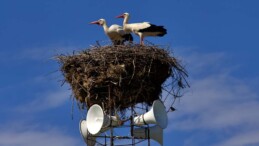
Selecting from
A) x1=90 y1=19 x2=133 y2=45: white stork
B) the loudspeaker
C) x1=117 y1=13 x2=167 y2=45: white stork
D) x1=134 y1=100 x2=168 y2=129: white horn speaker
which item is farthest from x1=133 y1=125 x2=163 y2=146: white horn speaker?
x1=90 y1=19 x2=133 y2=45: white stork

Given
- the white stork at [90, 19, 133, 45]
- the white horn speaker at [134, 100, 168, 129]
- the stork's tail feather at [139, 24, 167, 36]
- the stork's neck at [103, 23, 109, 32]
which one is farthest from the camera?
the stork's neck at [103, 23, 109, 32]

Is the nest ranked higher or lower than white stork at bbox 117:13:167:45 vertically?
lower

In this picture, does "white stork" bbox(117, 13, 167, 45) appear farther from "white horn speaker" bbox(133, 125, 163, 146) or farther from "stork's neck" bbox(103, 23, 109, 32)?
"white horn speaker" bbox(133, 125, 163, 146)

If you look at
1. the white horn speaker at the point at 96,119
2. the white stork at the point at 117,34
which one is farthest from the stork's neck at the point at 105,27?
the white horn speaker at the point at 96,119

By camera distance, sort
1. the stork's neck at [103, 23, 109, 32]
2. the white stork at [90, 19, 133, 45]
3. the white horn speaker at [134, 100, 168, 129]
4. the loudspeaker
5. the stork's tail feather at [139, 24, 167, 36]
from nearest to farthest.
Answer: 1. the white horn speaker at [134, 100, 168, 129]
2. the loudspeaker
3. the stork's tail feather at [139, 24, 167, 36]
4. the white stork at [90, 19, 133, 45]
5. the stork's neck at [103, 23, 109, 32]

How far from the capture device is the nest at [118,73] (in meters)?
11.2

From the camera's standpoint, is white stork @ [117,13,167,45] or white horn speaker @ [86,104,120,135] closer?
white horn speaker @ [86,104,120,135]

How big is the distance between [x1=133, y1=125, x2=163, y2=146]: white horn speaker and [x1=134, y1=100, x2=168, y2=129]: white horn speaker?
16 centimetres

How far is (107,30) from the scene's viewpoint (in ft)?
44.4

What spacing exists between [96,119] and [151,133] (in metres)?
1.01

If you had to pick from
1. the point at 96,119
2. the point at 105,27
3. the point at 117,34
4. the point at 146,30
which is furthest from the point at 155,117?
the point at 105,27

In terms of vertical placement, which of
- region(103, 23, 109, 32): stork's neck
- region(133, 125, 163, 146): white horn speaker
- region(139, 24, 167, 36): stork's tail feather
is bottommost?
region(133, 125, 163, 146): white horn speaker

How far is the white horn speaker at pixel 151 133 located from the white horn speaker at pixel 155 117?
16 cm

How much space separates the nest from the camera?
11.2 metres
